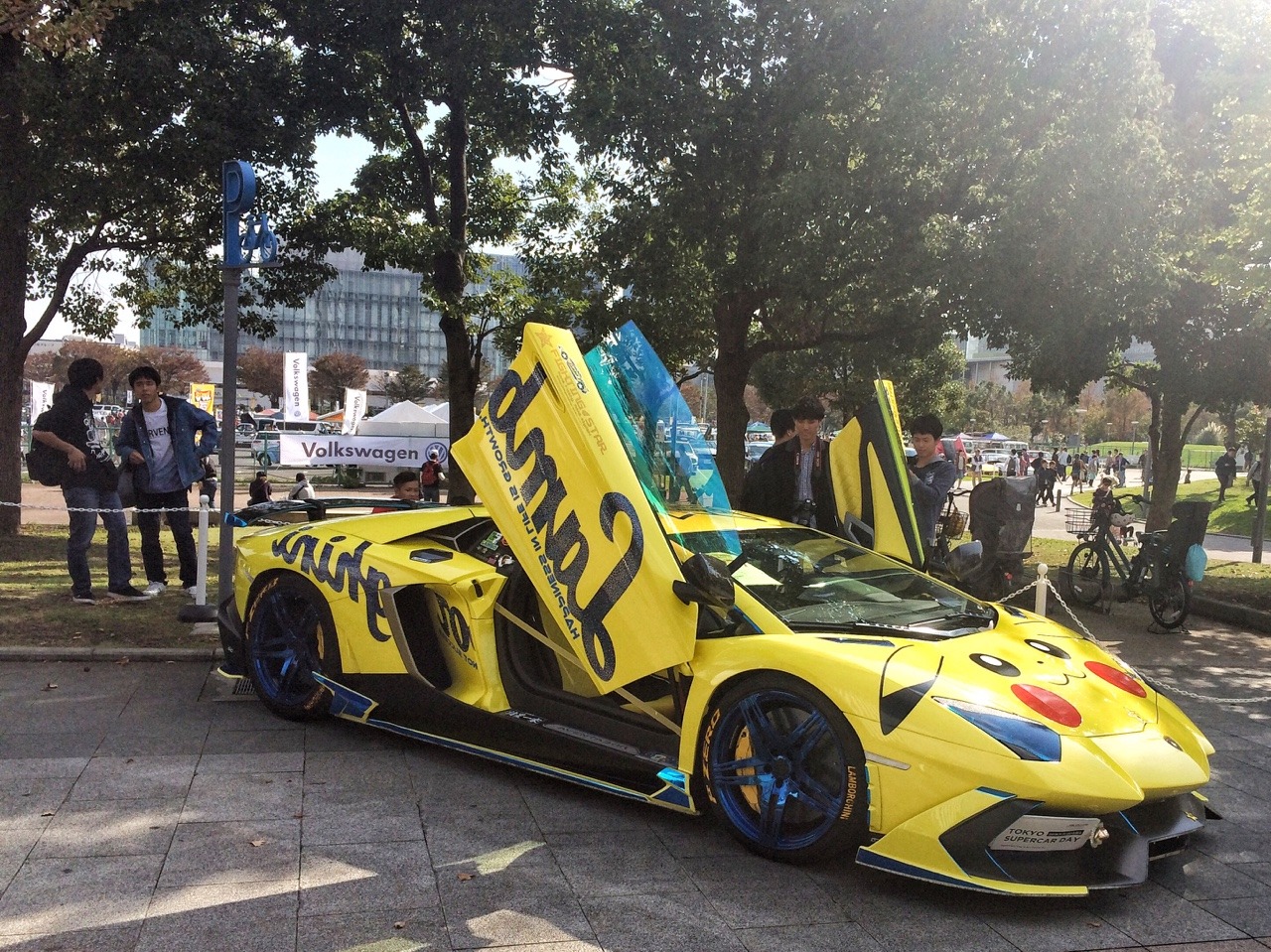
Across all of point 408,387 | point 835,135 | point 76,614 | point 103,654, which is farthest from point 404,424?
point 408,387

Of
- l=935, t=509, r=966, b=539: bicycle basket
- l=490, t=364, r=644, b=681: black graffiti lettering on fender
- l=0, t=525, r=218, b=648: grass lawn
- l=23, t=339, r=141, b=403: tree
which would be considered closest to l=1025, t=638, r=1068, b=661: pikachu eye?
l=490, t=364, r=644, b=681: black graffiti lettering on fender

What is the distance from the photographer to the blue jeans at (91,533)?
325 inches

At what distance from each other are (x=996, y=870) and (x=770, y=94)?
1101 centimetres

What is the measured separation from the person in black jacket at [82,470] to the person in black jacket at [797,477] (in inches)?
184

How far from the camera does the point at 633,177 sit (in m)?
14.4

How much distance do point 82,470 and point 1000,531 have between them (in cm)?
695

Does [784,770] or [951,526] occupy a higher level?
[951,526]

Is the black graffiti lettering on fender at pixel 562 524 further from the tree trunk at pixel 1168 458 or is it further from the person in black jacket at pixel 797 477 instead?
the tree trunk at pixel 1168 458

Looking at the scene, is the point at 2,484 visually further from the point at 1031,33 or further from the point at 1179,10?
the point at 1179,10

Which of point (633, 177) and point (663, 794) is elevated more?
point (633, 177)

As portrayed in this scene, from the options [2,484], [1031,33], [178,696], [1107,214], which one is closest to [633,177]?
[1031,33]

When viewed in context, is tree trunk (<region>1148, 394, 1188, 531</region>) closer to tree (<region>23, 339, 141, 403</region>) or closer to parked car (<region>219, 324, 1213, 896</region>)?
parked car (<region>219, 324, 1213, 896</region>)

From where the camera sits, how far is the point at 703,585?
13.2 ft

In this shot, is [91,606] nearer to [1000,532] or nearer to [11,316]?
[11,316]
